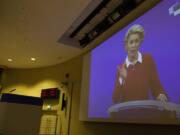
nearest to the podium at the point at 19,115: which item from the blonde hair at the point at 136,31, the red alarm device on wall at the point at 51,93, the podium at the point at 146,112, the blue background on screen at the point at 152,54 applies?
the podium at the point at 146,112

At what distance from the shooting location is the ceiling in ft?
10.0

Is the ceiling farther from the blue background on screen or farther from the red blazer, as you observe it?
the red blazer

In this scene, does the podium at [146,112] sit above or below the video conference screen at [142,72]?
below

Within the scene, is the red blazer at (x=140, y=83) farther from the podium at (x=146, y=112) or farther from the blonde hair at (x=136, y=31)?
the blonde hair at (x=136, y=31)

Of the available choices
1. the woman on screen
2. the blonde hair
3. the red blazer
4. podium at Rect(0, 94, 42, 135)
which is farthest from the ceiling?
podium at Rect(0, 94, 42, 135)

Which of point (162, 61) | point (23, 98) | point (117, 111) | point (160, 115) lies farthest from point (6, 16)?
point (160, 115)

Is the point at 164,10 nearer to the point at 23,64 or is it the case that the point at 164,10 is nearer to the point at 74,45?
the point at 74,45

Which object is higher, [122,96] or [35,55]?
[35,55]

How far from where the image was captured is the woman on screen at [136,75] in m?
2.46

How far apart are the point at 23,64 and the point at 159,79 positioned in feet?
15.2

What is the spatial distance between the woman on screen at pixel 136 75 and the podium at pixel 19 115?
4.06 ft

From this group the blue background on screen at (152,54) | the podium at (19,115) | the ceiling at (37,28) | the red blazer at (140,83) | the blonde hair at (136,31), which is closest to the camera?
the podium at (19,115)

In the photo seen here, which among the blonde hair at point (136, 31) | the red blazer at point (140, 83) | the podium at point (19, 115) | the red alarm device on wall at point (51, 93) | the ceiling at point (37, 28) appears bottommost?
the podium at point (19, 115)

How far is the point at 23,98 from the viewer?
220cm
